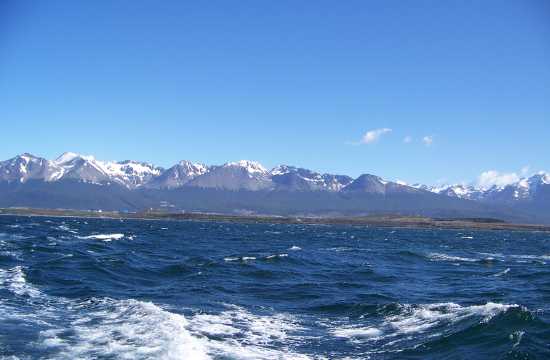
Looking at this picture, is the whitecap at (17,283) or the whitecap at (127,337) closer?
the whitecap at (127,337)

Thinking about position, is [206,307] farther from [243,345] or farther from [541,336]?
[541,336]

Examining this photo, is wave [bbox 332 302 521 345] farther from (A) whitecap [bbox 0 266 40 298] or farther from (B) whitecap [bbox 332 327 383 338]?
(A) whitecap [bbox 0 266 40 298]

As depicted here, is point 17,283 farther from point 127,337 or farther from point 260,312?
point 260,312

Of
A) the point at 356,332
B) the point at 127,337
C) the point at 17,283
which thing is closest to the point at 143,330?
the point at 127,337

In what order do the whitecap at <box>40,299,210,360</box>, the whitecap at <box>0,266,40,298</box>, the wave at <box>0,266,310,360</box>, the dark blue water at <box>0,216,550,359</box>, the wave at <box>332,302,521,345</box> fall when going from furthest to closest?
the whitecap at <box>0,266,40,298</box> < the wave at <box>332,302,521,345</box> < the dark blue water at <box>0,216,550,359</box> < the wave at <box>0,266,310,360</box> < the whitecap at <box>40,299,210,360</box>

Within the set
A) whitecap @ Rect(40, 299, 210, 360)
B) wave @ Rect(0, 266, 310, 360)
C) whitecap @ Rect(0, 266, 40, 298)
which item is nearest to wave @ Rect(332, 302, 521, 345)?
wave @ Rect(0, 266, 310, 360)

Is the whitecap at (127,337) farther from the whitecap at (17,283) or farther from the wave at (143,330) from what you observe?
the whitecap at (17,283)

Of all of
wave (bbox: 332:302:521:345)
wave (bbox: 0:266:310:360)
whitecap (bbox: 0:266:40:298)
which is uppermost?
wave (bbox: 332:302:521:345)

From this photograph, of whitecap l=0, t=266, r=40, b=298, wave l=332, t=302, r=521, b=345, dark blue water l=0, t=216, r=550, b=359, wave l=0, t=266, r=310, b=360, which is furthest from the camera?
whitecap l=0, t=266, r=40, b=298


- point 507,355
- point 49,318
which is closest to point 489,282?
point 507,355

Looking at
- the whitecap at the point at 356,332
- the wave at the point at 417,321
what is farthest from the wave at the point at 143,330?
the wave at the point at 417,321

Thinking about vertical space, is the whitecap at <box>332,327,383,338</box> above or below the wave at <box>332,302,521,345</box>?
below

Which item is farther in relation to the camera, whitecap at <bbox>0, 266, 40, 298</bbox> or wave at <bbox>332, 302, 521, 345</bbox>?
whitecap at <bbox>0, 266, 40, 298</bbox>

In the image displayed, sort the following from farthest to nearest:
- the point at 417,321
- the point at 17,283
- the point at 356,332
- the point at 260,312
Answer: the point at 17,283 → the point at 260,312 → the point at 417,321 → the point at 356,332
